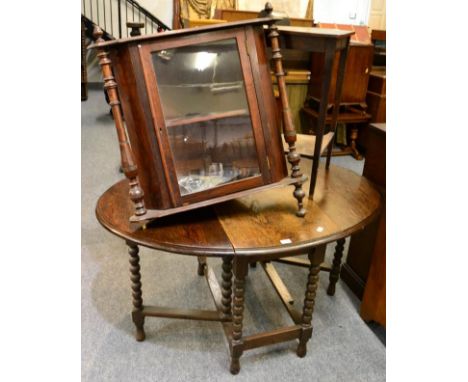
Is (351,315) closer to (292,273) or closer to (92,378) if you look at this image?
(292,273)

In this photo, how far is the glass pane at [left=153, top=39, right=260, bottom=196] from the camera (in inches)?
42.4

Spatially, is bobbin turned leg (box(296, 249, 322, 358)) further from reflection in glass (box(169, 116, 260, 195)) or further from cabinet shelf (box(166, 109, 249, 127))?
cabinet shelf (box(166, 109, 249, 127))

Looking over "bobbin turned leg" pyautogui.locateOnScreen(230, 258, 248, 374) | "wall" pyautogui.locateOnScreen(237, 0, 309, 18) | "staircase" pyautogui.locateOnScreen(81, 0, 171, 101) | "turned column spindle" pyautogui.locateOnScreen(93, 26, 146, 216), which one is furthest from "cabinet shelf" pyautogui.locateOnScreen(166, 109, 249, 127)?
"staircase" pyautogui.locateOnScreen(81, 0, 171, 101)

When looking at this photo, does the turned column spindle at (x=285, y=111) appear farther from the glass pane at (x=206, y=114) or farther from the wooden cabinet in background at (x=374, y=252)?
the wooden cabinet in background at (x=374, y=252)

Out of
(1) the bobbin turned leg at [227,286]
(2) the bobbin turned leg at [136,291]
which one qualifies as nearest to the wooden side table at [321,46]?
(1) the bobbin turned leg at [227,286]

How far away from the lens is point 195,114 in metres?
1.12

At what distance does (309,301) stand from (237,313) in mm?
267

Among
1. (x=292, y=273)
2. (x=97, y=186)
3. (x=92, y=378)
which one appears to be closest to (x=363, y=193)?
(x=292, y=273)

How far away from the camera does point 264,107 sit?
1160 mm

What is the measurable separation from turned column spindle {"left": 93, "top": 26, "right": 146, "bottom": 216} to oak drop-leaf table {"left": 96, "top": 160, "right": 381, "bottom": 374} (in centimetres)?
14

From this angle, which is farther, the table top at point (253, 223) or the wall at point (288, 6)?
the wall at point (288, 6)

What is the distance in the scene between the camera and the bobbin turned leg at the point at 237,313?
1.22m

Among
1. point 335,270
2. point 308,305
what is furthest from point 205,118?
point 335,270

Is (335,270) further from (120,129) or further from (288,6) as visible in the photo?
(288,6)
